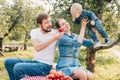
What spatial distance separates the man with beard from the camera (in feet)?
20.2

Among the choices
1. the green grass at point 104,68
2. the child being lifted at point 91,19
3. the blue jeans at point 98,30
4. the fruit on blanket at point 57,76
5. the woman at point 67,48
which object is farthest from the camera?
the green grass at point 104,68

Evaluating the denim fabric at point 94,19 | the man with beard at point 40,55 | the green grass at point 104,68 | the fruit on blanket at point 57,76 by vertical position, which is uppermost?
the denim fabric at point 94,19

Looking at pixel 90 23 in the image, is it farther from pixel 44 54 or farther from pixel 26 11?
pixel 26 11

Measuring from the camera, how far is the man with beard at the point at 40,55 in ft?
20.2

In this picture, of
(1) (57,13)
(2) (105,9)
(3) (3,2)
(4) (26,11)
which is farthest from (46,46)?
(4) (26,11)

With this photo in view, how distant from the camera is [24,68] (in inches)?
242

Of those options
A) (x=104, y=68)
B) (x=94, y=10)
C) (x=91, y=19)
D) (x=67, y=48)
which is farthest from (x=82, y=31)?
(x=104, y=68)

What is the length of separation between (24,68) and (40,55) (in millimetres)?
412

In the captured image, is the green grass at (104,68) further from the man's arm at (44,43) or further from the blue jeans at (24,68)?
the man's arm at (44,43)

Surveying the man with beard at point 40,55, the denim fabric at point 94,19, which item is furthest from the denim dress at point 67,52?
the denim fabric at point 94,19

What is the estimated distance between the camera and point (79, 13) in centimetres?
671

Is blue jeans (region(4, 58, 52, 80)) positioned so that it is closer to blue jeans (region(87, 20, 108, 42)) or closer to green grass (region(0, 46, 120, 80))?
blue jeans (region(87, 20, 108, 42))

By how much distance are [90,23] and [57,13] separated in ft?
38.0

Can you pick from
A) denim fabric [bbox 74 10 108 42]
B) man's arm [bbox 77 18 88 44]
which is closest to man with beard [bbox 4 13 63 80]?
man's arm [bbox 77 18 88 44]
